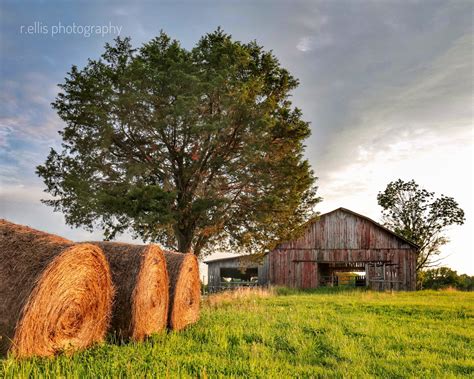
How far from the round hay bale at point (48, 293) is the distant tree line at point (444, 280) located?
48924mm

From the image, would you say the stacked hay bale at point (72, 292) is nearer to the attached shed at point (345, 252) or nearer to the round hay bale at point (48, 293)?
the round hay bale at point (48, 293)

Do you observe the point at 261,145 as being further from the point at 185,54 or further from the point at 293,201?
the point at 185,54

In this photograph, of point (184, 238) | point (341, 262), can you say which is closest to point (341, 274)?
point (341, 262)

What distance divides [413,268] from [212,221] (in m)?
21.2

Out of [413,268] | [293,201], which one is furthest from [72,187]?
[413,268]

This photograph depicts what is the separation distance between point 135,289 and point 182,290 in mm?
2668

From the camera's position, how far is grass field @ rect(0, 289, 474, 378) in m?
6.24

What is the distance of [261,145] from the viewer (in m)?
22.5

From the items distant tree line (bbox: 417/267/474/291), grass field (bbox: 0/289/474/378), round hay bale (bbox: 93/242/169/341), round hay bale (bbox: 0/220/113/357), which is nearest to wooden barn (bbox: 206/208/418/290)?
distant tree line (bbox: 417/267/474/291)

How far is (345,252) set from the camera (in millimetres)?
36156

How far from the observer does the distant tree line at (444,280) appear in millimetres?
50469

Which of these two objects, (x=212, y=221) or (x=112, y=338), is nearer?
(x=112, y=338)

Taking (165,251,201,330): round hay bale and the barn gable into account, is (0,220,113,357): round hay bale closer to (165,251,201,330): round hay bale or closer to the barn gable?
(165,251,201,330): round hay bale

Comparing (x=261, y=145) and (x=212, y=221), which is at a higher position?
(x=261, y=145)
